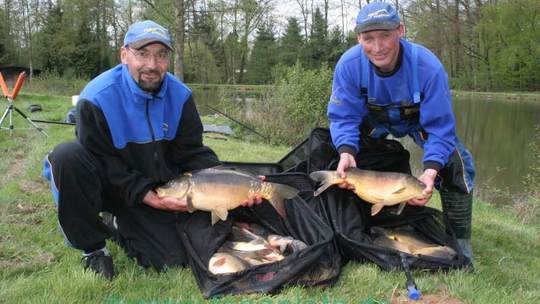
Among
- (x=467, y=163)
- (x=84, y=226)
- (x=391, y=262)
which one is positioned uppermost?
(x=467, y=163)

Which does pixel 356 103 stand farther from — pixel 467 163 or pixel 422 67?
pixel 467 163

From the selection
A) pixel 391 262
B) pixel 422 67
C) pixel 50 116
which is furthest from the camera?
pixel 50 116

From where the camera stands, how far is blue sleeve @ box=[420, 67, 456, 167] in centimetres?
302

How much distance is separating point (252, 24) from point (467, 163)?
36.0 metres

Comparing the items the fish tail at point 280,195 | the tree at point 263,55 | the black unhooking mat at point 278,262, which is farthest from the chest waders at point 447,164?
the tree at point 263,55

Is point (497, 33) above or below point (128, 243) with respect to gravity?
above

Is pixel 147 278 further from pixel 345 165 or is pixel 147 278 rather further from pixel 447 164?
pixel 447 164

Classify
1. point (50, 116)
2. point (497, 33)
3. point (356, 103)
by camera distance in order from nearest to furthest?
point (356, 103) < point (50, 116) < point (497, 33)

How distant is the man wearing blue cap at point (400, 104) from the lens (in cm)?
300

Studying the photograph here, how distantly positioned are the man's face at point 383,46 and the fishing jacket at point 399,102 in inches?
2.7

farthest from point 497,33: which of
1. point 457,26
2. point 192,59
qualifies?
point 192,59

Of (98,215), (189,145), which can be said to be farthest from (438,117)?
(98,215)

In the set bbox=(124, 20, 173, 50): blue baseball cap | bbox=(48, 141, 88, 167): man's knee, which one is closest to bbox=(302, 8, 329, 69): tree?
bbox=(124, 20, 173, 50): blue baseball cap

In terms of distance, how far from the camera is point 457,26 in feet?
122
